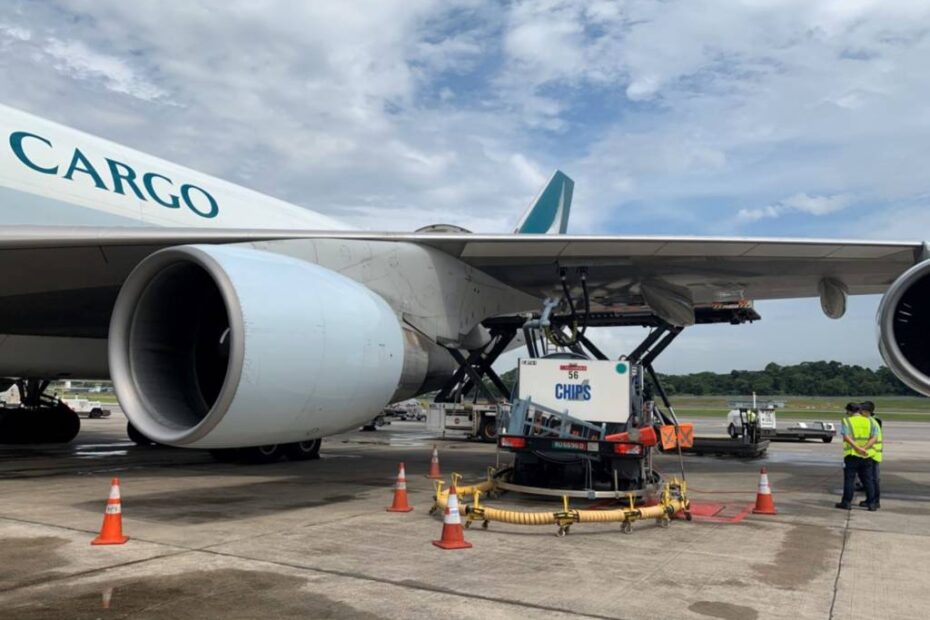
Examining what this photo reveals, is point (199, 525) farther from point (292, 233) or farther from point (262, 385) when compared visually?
point (292, 233)

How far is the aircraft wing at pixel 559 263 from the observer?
683 centimetres

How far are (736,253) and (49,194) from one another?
7.59 metres

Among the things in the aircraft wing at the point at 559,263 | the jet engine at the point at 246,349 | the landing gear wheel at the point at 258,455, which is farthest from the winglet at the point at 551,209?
the jet engine at the point at 246,349

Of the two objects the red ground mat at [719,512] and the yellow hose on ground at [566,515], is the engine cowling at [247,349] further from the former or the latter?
the red ground mat at [719,512]

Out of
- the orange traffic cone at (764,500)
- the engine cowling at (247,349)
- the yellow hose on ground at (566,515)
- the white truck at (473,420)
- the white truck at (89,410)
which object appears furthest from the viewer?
the white truck at (89,410)

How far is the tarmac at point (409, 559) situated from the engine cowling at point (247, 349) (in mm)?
911

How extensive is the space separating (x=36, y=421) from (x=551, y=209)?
12.2m

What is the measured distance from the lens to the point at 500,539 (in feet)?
19.7

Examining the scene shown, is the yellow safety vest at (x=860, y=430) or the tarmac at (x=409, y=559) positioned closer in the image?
the tarmac at (x=409, y=559)

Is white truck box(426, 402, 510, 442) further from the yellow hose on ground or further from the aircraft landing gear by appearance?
the yellow hose on ground

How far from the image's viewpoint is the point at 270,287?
18.4ft

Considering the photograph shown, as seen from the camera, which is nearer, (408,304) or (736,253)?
(408,304)

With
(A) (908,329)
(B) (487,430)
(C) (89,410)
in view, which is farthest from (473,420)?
(C) (89,410)

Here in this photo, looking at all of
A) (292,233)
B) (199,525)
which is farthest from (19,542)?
(292,233)
